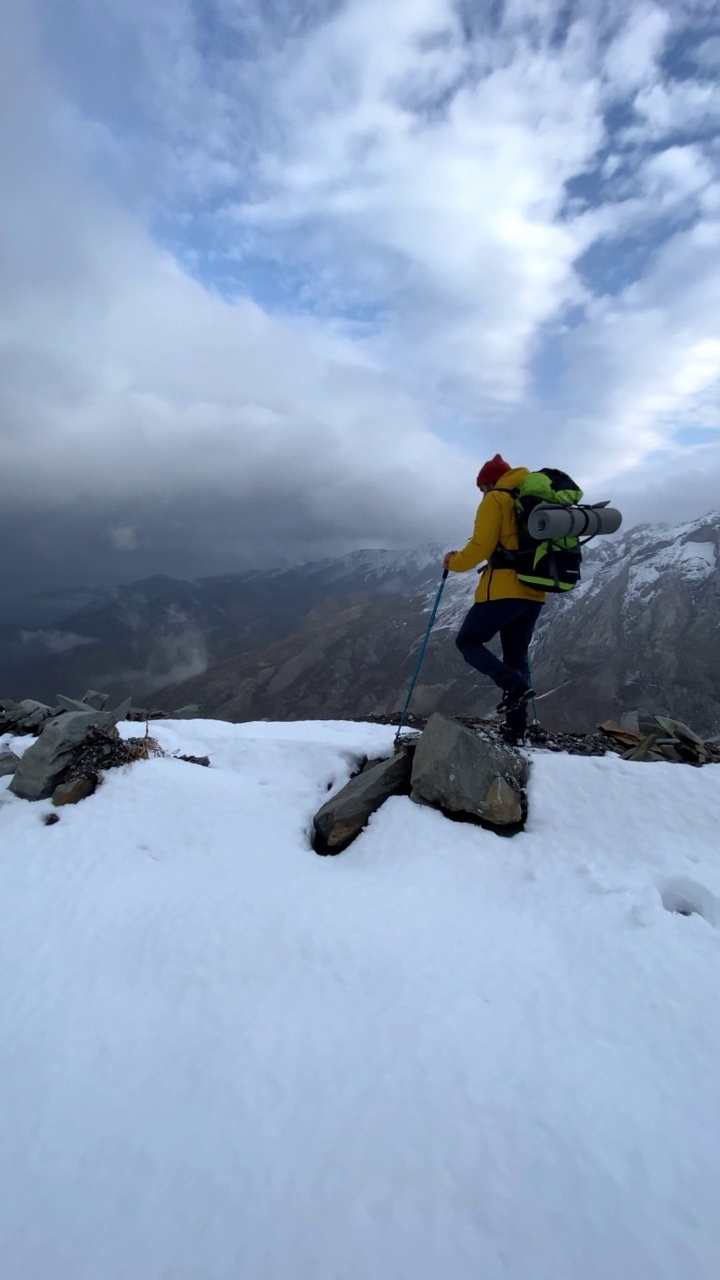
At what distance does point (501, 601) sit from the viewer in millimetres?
8688

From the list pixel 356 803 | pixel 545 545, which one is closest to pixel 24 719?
pixel 356 803

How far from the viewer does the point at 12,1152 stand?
4066 mm

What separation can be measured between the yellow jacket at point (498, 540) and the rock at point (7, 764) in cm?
868

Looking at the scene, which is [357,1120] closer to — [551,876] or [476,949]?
[476,949]

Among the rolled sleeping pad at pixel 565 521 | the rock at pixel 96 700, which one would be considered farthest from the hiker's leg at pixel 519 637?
the rock at pixel 96 700

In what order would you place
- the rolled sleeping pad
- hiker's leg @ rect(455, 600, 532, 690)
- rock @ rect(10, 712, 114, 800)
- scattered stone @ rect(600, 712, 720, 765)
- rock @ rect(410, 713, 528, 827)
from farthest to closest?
1. scattered stone @ rect(600, 712, 720, 765)
2. rock @ rect(10, 712, 114, 800)
3. hiker's leg @ rect(455, 600, 532, 690)
4. rock @ rect(410, 713, 528, 827)
5. the rolled sleeping pad

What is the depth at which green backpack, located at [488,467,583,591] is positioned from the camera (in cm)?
805

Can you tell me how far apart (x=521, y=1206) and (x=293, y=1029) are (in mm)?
2061

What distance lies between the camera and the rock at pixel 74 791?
356 inches

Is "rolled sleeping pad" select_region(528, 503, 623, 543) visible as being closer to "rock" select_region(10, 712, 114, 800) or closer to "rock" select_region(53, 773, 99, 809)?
"rock" select_region(53, 773, 99, 809)

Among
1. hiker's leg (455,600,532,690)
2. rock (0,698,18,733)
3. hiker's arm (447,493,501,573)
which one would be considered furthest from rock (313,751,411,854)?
rock (0,698,18,733)

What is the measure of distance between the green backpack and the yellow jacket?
0.11 metres

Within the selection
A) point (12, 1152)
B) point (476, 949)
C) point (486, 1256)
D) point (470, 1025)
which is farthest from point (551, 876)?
point (12, 1152)

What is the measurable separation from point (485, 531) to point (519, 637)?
2.00 m
